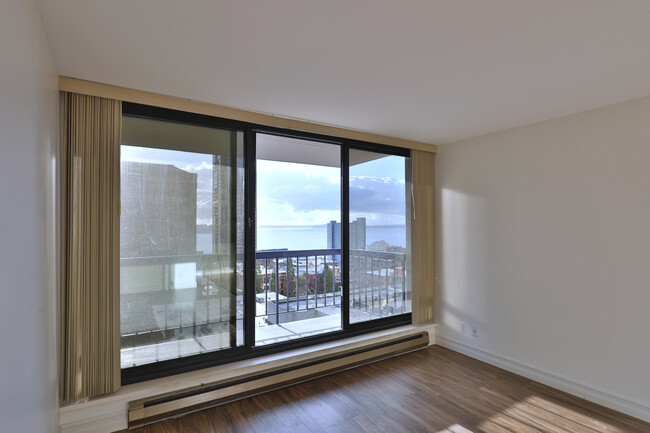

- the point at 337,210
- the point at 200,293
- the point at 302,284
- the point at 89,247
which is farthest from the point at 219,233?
the point at 302,284

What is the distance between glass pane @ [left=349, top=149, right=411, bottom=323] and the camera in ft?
12.4

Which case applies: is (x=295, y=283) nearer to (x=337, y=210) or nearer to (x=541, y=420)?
(x=337, y=210)

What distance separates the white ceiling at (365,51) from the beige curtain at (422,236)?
1248mm

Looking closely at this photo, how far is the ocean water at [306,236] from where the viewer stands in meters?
3.97

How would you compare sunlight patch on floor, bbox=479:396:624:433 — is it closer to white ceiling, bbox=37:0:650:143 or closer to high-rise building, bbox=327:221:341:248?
white ceiling, bbox=37:0:650:143

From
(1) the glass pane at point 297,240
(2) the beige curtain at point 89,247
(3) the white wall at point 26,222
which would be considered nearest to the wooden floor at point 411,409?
(2) the beige curtain at point 89,247

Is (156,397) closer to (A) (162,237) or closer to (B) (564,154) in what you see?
(A) (162,237)

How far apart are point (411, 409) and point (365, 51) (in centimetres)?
247

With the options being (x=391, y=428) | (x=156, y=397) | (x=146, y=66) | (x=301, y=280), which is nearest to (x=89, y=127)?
(x=146, y=66)

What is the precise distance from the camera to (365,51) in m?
1.93

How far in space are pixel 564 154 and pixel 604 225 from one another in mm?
656

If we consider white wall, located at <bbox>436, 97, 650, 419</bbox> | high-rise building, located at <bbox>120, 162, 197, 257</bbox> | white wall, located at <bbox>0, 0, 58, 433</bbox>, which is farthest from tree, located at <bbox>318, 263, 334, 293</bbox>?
white wall, located at <bbox>0, 0, 58, 433</bbox>

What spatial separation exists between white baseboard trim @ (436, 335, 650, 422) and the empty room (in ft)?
0.06

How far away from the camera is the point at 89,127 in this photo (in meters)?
2.35
